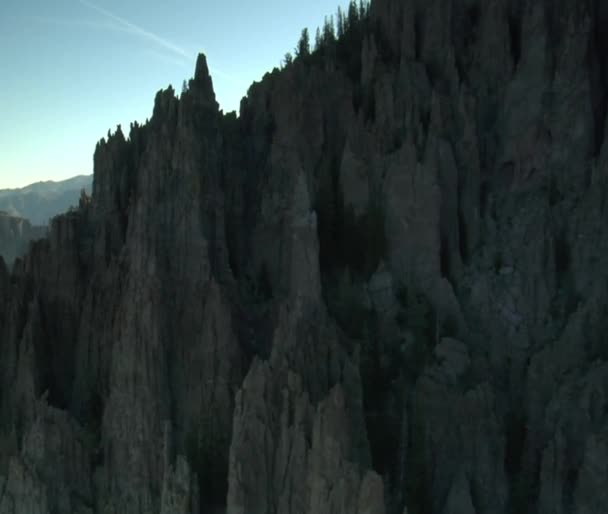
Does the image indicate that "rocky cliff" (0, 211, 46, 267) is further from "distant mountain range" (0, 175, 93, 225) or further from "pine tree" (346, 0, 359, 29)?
"pine tree" (346, 0, 359, 29)

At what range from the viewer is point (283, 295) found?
2302 centimetres

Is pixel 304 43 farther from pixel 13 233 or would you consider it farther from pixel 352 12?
pixel 13 233

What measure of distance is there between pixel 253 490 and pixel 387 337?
792 cm

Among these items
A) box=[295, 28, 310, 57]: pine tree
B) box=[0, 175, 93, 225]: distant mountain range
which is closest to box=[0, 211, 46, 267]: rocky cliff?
box=[0, 175, 93, 225]: distant mountain range

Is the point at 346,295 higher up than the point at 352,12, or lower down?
lower down

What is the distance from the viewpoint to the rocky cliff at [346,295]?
18.7 metres

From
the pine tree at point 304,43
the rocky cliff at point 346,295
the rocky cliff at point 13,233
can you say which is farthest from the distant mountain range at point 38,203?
the rocky cliff at point 346,295

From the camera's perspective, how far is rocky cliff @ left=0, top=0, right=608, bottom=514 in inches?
735

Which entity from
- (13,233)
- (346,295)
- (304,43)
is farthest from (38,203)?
(346,295)

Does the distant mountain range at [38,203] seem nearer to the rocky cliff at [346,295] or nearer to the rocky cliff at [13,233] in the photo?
the rocky cliff at [13,233]

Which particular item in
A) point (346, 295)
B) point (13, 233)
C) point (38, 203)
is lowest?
point (346, 295)

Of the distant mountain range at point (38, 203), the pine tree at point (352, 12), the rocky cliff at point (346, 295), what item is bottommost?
the rocky cliff at point (346, 295)

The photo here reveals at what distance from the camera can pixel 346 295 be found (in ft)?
77.2

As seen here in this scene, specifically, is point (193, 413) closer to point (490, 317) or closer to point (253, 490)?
point (253, 490)
